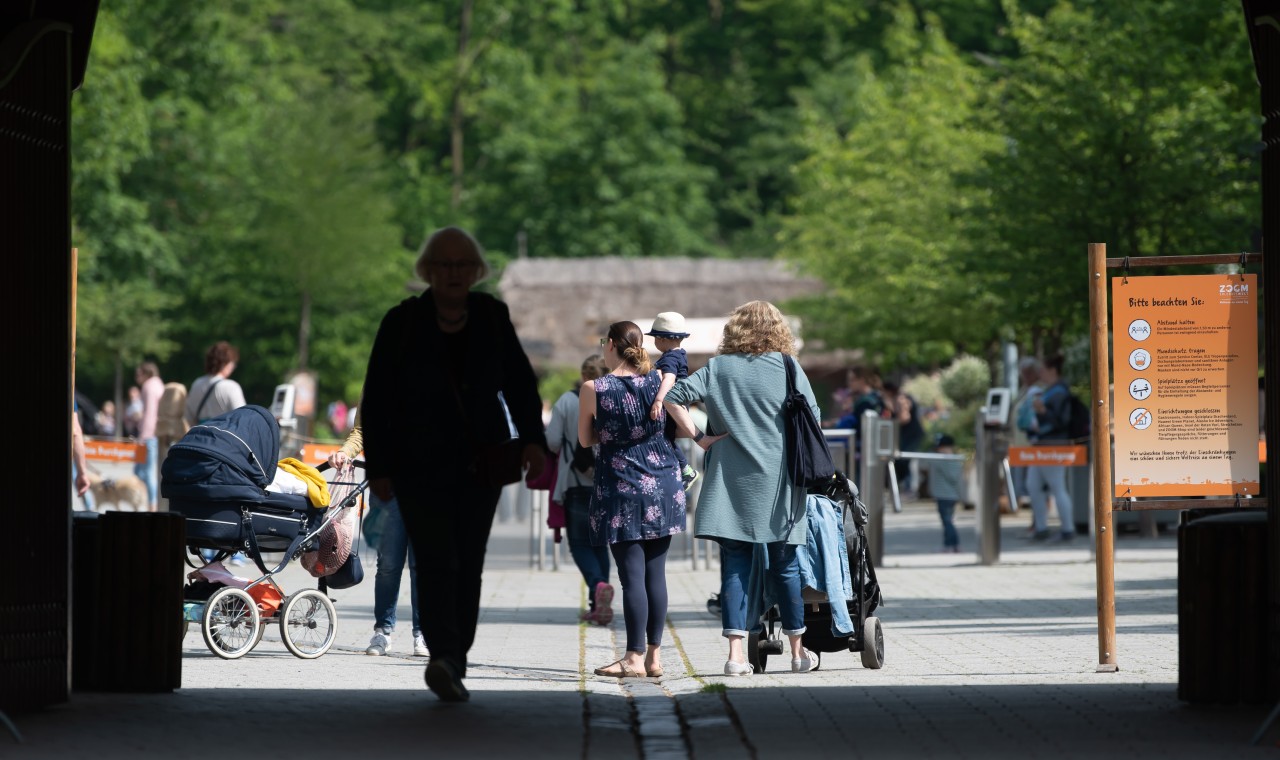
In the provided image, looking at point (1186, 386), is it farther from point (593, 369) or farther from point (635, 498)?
point (593, 369)

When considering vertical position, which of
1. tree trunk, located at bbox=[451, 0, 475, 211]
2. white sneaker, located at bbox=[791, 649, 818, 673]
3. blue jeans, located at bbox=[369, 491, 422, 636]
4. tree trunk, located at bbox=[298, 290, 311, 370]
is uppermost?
tree trunk, located at bbox=[451, 0, 475, 211]

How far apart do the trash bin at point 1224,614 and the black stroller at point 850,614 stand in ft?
6.80

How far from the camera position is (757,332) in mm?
10211

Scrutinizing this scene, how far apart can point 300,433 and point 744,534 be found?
36.7 feet

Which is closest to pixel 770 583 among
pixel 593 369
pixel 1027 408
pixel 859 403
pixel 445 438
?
pixel 445 438

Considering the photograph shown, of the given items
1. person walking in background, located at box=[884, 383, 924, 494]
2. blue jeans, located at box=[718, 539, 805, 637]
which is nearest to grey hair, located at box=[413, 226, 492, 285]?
blue jeans, located at box=[718, 539, 805, 637]

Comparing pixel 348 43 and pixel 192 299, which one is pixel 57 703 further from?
pixel 348 43

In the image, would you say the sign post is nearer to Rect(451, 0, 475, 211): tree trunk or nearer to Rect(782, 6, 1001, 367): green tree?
Rect(782, 6, 1001, 367): green tree

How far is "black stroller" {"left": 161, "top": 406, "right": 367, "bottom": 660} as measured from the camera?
11.1 meters

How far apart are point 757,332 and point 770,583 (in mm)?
1211

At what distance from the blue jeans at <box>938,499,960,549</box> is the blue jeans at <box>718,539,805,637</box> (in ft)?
35.4

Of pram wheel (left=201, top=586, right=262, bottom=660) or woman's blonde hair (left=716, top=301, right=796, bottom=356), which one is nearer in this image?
woman's blonde hair (left=716, top=301, right=796, bottom=356)

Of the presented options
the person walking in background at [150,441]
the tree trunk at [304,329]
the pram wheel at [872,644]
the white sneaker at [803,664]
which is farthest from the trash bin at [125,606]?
the tree trunk at [304,329]

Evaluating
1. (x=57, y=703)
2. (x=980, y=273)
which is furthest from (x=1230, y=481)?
(x=980, y=273)
